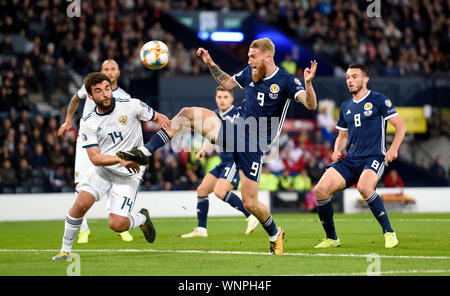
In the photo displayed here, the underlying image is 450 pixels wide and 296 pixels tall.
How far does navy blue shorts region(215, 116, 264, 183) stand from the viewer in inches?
370

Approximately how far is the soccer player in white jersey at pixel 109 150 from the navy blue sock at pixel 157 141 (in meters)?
0.15

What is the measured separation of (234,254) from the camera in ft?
31.7

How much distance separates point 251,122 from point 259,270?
89.1 inches

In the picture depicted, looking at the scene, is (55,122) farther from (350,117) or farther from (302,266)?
(302,266)

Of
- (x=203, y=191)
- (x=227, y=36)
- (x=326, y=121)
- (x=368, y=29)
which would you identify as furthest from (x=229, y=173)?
(x=368, y=29)

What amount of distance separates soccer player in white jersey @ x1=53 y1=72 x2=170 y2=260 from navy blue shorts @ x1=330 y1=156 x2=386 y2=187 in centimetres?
263

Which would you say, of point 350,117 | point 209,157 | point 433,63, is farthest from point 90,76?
point 433,63

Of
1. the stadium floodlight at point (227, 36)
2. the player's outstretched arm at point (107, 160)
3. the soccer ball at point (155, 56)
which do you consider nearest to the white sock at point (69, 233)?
the player's outstretched arm at point (107, 160)

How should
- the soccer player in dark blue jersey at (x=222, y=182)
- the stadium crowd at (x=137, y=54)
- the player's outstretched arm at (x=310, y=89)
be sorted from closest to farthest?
the player's outstretched arm at (x=310, y=89) → the soccer player in dark blue jersey at (x=222, y=182) → the stadium crowd at (x=137, y=54)

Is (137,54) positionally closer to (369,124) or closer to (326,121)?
(326,121)

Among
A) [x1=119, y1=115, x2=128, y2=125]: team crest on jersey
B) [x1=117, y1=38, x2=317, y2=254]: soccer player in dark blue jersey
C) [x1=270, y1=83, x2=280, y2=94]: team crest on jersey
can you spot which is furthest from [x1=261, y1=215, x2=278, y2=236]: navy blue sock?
[x1=119, y1=115, x2=128, y2=125]: team crest on jersey

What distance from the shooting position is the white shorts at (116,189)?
9.66 m

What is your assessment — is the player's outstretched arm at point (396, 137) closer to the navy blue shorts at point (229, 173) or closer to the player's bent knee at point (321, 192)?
the player's bent knee at point (321, 192)

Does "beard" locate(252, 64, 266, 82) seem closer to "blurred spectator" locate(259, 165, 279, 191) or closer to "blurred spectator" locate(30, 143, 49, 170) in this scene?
"blurred spectator" locate(30, 143, 49, 170)
